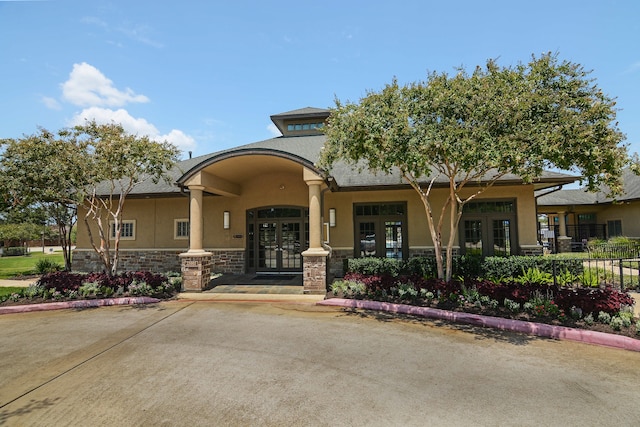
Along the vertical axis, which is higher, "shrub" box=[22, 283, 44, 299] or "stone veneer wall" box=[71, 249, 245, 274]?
"stone veneer wall" box=[71, 249, 245, 274]

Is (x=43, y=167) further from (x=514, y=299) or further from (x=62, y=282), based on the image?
(x=514, y=299)

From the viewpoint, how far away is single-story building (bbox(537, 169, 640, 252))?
69.5 feet

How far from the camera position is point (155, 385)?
4.46 m

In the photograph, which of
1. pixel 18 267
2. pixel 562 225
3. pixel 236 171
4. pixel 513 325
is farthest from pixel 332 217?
pixel 562 225

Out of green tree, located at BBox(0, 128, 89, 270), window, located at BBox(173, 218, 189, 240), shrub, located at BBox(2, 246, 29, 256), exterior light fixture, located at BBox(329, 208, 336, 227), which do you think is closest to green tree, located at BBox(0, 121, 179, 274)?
green tree, located at BBox(0, 128, 89, 270)

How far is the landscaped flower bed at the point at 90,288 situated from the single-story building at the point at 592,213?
68.1 feet

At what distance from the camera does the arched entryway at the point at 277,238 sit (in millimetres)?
14422

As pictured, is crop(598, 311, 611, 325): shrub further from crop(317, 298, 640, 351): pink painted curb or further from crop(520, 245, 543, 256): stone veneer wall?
crop(520, 245, 543, 256): stone veneer wall

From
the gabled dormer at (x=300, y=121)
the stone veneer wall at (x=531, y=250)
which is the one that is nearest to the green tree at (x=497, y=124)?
the stone veneer wall at (x=531, y=250)

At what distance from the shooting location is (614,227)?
2331 cm

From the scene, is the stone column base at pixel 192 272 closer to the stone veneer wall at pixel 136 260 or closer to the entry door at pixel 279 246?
the entry door at pixel 279 246

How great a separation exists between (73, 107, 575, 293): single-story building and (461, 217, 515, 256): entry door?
4 centimetres

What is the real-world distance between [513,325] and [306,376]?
4.63 meters

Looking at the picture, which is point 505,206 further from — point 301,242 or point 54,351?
point 54,351
